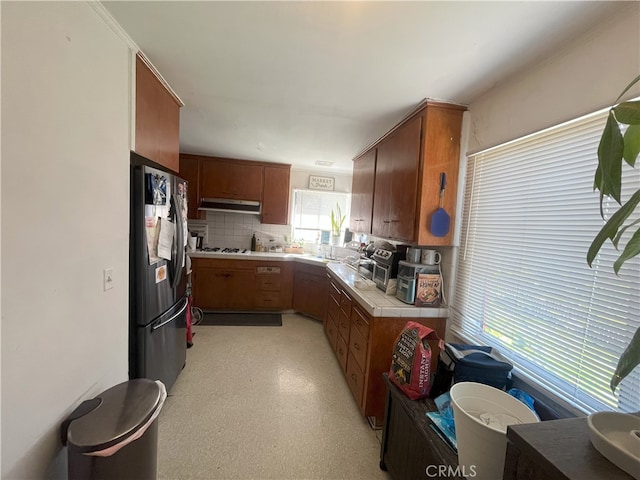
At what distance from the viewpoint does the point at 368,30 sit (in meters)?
1.21

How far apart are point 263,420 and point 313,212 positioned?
313 centimetres

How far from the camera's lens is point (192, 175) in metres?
3.84

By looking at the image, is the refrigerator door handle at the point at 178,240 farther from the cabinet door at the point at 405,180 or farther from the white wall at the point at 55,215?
the cabinet door at the point at 405,180

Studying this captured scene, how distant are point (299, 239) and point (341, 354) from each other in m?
2.30

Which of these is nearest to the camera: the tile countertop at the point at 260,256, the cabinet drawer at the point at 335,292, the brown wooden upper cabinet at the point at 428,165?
the brown wooden upper cabinet at the point at 428,165

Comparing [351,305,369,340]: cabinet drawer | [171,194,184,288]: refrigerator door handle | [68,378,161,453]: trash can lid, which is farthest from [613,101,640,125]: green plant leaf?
[171,194,184,288]: refrigerator door handle

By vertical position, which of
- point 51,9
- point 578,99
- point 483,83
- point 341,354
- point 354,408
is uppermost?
point 483,83

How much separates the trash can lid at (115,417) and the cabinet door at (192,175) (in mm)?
2957

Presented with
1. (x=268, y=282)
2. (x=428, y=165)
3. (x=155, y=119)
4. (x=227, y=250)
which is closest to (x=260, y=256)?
(x=268, y=282)

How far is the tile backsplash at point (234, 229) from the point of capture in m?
4.22

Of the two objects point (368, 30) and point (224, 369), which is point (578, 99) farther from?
point (224, 369)

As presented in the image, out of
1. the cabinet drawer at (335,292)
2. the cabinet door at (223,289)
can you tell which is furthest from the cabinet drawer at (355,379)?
the cabinet door at (223,289)

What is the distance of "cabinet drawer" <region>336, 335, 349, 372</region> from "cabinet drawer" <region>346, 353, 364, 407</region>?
9cm

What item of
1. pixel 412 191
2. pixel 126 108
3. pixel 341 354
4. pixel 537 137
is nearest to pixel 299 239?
pixel 341 354
